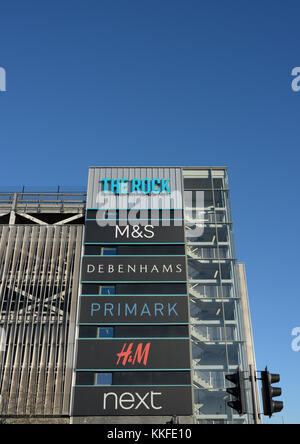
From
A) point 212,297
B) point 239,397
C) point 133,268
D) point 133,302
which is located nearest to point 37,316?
point 133,302

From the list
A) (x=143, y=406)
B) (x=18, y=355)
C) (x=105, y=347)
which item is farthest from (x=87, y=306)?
(x=143, y=406)

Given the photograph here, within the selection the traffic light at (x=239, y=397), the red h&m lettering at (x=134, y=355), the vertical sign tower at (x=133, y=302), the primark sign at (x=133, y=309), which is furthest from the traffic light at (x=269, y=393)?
the primark sign at (x=133, y=309)

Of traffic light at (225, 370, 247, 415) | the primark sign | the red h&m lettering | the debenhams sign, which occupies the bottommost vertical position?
traffic light at (225, 370, 247, 415)

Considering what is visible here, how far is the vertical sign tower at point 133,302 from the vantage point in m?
40.4

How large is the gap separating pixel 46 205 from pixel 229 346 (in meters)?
27.2

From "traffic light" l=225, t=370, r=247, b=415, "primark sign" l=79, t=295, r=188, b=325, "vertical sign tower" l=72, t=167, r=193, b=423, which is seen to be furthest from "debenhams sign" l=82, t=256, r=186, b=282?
"traffic light" l=225, t=370, r=247, b=415

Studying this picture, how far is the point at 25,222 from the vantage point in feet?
179

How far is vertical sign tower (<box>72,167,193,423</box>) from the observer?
40.4 metres

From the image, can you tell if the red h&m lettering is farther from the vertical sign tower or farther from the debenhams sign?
the debenhams sign

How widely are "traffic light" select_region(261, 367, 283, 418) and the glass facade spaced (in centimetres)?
2928

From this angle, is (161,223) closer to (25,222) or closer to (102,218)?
(102,218)

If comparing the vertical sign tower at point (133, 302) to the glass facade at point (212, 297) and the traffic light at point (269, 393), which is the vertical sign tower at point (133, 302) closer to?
the glass facade at point (212, 297)

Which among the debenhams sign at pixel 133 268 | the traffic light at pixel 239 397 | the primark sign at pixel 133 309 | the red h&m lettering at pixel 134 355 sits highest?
the debenhams sign at pixel 133 268

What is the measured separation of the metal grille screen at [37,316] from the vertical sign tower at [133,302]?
1.99 metres
